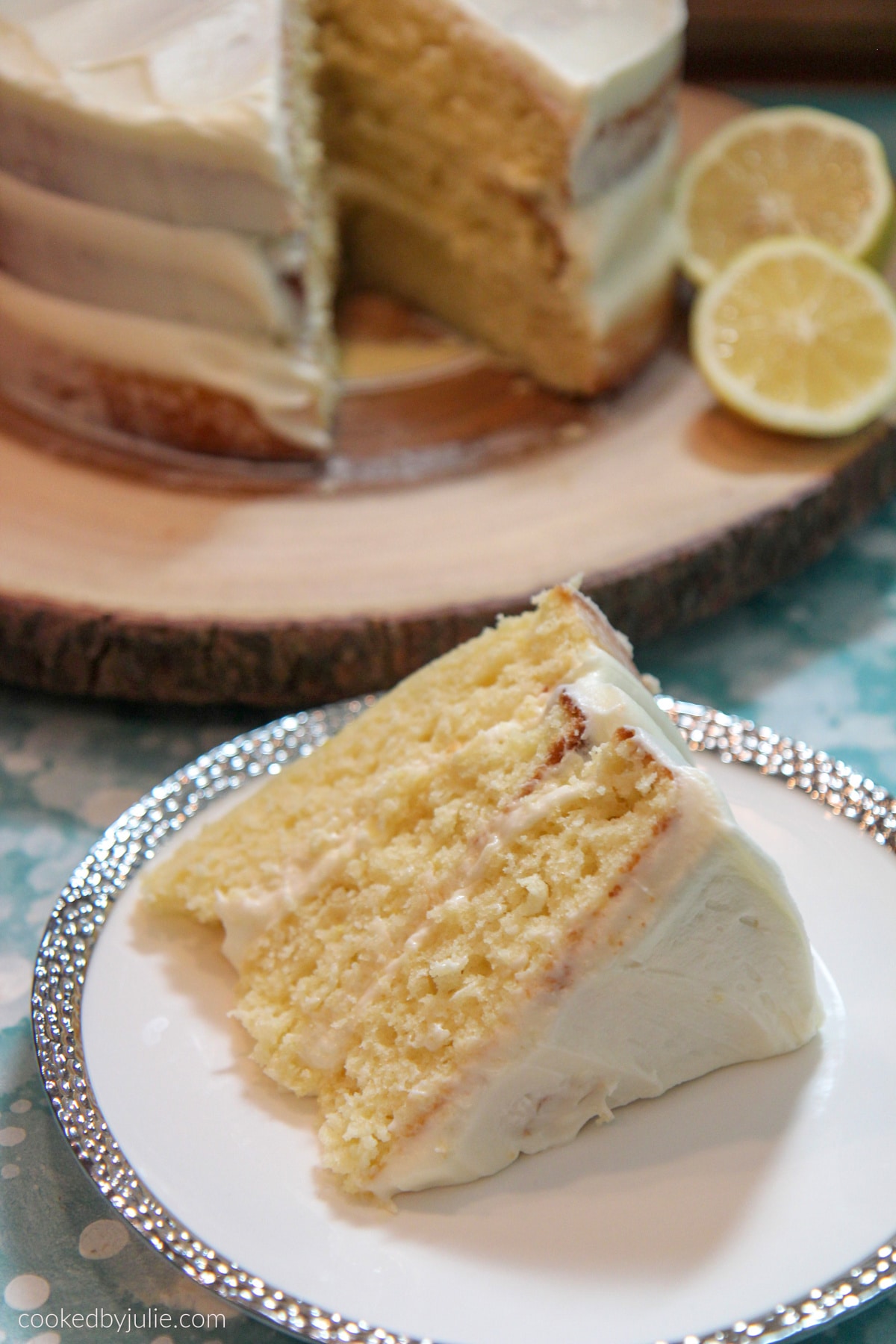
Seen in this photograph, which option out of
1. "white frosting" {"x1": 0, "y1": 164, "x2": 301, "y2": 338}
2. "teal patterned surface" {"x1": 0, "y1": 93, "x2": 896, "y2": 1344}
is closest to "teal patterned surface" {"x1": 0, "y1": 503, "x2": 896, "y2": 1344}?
"teal patterned surface" {"x1": 0, "y1": 93, "x2": 896, "y2": 1344}

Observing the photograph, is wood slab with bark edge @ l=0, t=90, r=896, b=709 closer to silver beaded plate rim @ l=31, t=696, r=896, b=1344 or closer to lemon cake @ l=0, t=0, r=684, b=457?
lemon cake @ l=0, t=0, r=684, b=457

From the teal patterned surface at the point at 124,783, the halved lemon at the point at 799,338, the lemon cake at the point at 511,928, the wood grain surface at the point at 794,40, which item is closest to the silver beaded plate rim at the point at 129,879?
the lemon cake at the point at 511,928

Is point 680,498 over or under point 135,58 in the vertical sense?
under

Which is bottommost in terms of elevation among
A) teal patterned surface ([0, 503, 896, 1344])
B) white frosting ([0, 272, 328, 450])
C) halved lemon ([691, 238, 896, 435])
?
teal patterned surface ([0, 503, 896, 1344])

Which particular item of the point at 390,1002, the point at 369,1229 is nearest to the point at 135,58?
the point at 390,1002

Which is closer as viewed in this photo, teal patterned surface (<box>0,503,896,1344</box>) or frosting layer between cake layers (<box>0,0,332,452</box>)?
teal patterned surface (<box>0,503,896,1344</box>)

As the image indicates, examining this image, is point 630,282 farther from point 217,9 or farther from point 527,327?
point 217,9

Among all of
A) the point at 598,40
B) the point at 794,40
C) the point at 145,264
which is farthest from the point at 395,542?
the point at 794,40

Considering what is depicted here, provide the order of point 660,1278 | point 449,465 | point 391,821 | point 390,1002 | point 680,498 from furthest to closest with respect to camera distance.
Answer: point 449,465 → point 680,498 → point 391,821 → point 390,1002 → point 660,1278
